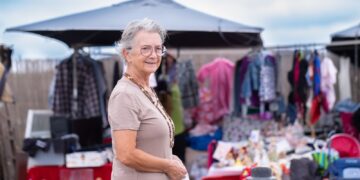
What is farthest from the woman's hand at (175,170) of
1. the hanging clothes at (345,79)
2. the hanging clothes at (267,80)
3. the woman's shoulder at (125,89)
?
the hanging clothes at (345,79)

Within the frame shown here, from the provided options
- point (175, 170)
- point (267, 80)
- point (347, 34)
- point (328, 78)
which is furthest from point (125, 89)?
point (347, 34)

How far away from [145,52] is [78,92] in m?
3.94

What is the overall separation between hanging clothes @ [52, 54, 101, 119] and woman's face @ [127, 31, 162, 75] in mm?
3792

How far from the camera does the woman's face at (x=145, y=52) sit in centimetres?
228

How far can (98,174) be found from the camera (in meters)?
5.39

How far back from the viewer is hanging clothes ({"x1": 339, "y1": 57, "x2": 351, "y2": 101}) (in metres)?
7.18

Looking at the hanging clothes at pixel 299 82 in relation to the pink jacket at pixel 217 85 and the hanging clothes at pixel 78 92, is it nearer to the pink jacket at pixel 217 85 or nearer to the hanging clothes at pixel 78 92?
the pink jacket at pixel 217 85

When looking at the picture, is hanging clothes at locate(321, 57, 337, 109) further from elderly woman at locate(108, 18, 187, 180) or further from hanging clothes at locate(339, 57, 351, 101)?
elderly woman at locate(108, 18, 187, 180)

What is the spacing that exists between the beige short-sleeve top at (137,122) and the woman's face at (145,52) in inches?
3.3

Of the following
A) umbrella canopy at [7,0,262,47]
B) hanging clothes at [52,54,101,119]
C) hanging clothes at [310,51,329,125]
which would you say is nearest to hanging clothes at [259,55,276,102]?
umbrella canopy at [7,0,262,47]

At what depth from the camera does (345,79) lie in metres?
7.19

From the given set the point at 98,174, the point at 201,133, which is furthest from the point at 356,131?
the point at 98,174

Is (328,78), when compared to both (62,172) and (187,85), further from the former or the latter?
(62,172)

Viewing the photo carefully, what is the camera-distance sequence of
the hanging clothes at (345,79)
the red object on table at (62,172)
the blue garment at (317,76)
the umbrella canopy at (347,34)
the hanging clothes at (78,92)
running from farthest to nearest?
the hanging clothes at (345,79) → the umbrella canopy at (347,34) → the blue garment at (317,76) → the hanging clothes at (78,92) → the red object on table at (62,172)
